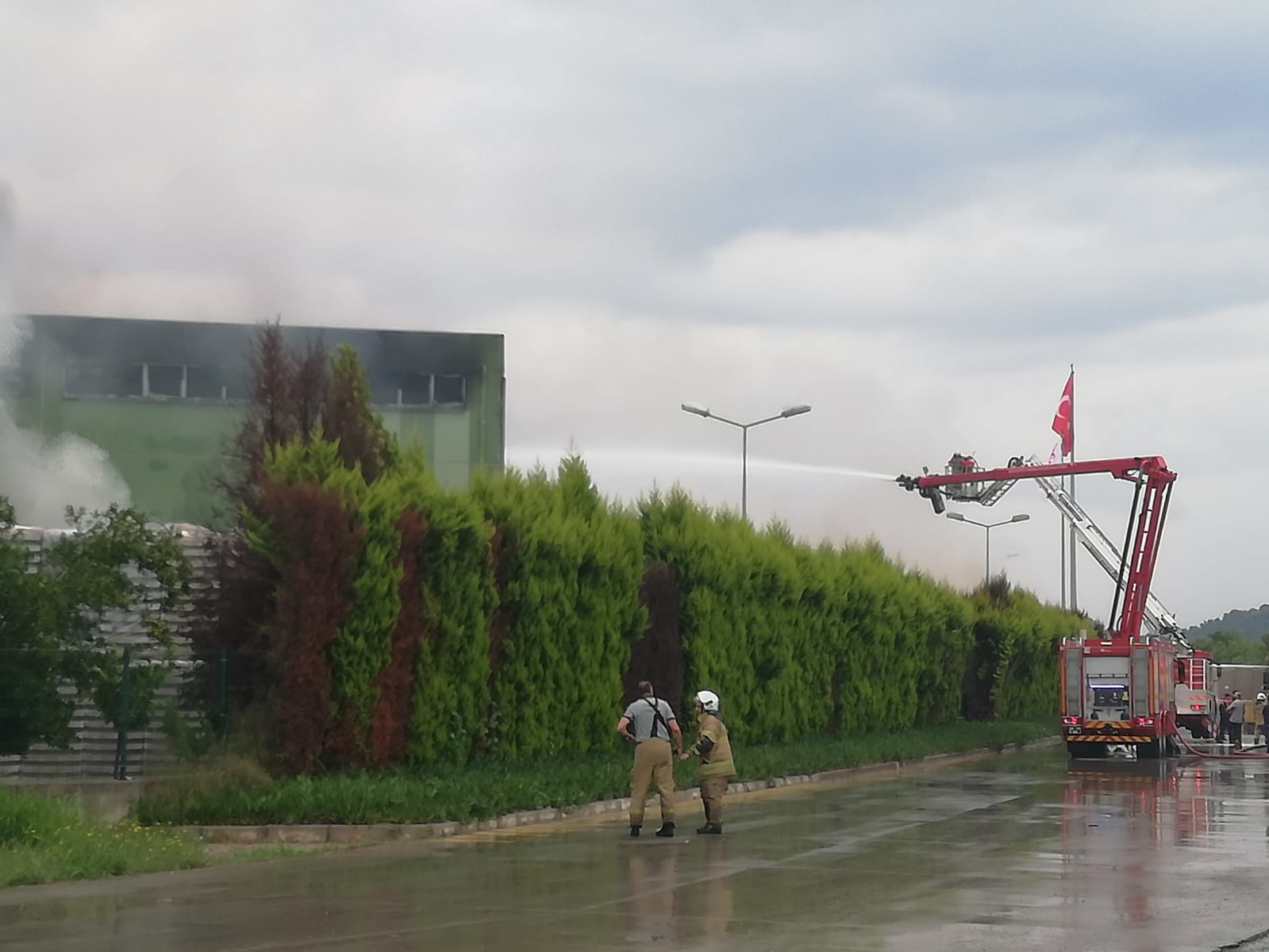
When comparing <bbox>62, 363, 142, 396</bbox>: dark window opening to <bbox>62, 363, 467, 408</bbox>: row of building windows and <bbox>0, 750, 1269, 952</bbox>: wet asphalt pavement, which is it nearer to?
<bbox>62, 363, 467, 408</bbox>: row of building windows

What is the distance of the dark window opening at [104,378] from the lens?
5219cm

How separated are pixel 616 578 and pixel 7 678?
10376 millimetres

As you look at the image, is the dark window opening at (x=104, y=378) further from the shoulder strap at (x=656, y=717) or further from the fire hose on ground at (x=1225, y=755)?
the shoulder strap at (x=656, y=717)

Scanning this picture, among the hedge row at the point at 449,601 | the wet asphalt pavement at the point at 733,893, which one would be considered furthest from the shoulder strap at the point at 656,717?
the hedge row at the point at 449,601

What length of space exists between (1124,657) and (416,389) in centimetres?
2848

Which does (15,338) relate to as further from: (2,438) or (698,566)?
(698,566)

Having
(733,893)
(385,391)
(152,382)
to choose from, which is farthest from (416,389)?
(733,893)

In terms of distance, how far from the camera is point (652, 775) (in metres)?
20.3

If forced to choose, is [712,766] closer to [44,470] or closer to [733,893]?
[733,893]

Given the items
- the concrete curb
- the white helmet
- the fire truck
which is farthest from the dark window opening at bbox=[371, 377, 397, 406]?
the white helmet

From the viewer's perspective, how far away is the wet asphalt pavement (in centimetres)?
1187

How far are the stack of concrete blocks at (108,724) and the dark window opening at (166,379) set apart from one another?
30757 mm

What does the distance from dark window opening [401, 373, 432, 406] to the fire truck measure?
2305 cm

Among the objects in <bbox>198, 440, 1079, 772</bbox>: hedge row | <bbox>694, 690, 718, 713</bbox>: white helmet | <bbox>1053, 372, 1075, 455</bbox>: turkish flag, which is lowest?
<bbox>694, 690, 718, 713</bbox>: white helmet
